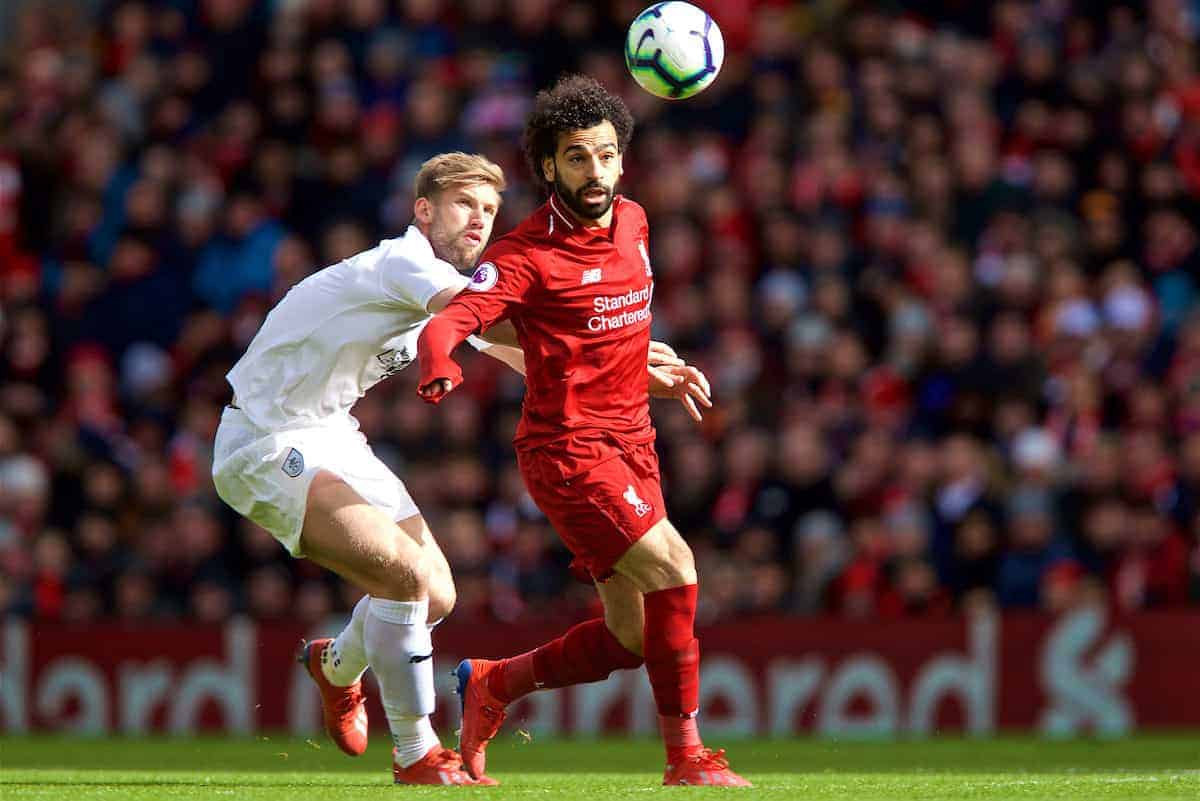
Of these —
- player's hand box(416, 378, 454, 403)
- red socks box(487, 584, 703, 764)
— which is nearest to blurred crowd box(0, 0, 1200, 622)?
red socks box(487, 584, 703, 764)

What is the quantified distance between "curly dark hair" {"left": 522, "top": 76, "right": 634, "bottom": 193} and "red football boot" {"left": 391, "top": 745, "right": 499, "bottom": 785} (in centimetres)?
→ 206

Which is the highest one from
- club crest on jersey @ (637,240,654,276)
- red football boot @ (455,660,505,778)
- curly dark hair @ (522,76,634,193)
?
curly dark hair @ (522,76,634,193)

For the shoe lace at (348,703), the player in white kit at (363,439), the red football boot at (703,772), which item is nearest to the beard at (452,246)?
the player in white kit at (363,439)

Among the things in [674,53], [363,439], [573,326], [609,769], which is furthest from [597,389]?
[609,769]

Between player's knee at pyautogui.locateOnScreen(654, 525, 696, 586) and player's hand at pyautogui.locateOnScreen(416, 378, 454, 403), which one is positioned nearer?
player's hand at pyautogui.locateOnScreen(416, 378, 454, 403)

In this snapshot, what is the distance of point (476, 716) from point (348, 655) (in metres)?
0.55

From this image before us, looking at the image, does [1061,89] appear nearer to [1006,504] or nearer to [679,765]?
[1006,504]

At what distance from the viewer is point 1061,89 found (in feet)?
49.8

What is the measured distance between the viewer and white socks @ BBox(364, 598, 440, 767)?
7.50 m

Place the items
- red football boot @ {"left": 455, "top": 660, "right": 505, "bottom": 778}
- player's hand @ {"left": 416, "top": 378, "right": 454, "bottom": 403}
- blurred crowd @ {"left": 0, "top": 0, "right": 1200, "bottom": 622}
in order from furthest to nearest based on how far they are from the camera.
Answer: blurred crowd @ {"left": 0, "top": 0, "right": 1200, "bottom": 622} → red football boot @ {"left": 455, "top": 660, "right": 505, "bottom": 778} → player's hand @ {"left": 416, "top": 378, "right": 454, "bottom": 403}

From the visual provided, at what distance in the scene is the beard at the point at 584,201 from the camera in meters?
7.48

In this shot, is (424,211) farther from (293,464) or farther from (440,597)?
(440,597)

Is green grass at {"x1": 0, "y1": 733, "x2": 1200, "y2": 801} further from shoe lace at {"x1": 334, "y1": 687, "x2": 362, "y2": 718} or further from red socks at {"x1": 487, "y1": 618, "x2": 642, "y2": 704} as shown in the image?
red socks at {"x1": 487, "y1": 618, "x2": 642, "y2": 704}

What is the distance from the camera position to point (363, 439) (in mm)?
8000
